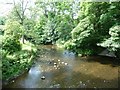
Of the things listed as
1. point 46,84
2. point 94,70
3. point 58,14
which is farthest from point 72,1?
point 46,84

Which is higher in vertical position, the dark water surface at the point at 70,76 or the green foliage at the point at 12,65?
the green foliage at the point at 12,65

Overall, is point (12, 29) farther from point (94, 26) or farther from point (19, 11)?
point (94, 26)

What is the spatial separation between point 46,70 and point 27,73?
42.9 inches

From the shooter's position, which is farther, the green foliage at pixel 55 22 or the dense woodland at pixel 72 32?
the green foliage at pixel 55 22

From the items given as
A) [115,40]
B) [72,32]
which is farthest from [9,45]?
[115,40]

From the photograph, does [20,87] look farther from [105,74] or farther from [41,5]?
[41,5]

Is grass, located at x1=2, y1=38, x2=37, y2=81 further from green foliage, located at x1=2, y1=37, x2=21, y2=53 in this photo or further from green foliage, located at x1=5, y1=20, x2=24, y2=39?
green foliage, located at x1=5, y1=20, x2=24, y2=39

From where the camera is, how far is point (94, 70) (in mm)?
10398

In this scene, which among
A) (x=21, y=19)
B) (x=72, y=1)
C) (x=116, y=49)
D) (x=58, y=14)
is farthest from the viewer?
(x=58, y=14)

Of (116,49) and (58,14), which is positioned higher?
(58,14)

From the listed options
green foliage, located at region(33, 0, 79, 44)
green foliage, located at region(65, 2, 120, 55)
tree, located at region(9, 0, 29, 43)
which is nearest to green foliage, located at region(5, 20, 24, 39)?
tree, located at region(9, 0, 29, 43)

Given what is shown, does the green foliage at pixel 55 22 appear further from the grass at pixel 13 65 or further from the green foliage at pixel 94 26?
the grass at pixel 13 65

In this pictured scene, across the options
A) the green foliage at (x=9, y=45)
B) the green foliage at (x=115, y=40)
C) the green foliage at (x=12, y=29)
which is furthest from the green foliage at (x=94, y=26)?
the green foliage at (x=9, y=45)

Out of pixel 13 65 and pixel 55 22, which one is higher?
pixel 55 22
